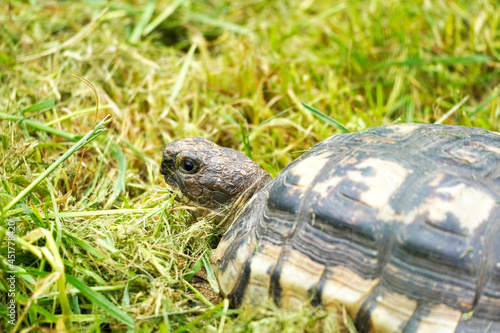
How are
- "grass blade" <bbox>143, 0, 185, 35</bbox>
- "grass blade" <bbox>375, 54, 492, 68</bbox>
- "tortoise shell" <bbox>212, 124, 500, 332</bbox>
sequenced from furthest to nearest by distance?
1. "grass blade" <bbox>143, 0, 185, 35</bbox>
2. "grass blade" <bbox>375, 54, 492, 68</bbox>
3. "tortoise shell" <bbox>212, 124, 500, 332</bbox>

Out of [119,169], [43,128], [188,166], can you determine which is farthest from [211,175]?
[43,128]

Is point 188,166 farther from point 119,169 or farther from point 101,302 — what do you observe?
point 101,302

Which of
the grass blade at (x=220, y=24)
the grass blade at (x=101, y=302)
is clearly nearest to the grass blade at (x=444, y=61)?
the grass blade at (x=220, y=24)

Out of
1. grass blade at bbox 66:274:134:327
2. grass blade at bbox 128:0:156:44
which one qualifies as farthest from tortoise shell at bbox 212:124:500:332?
grass blade at bbox 128:0:156:44

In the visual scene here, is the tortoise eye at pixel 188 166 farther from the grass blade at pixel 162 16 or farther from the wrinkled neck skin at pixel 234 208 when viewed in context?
the grass blade at pixel 162 16

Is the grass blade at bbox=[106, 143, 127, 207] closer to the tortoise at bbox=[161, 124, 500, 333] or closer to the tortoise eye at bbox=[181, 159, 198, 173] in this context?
the tortoise eye at bbox=[181, 159, 198, 173]

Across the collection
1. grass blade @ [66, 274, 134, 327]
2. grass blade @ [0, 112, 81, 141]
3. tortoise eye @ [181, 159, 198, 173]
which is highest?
tortoise eye @ [181, 159, 198, 173]
